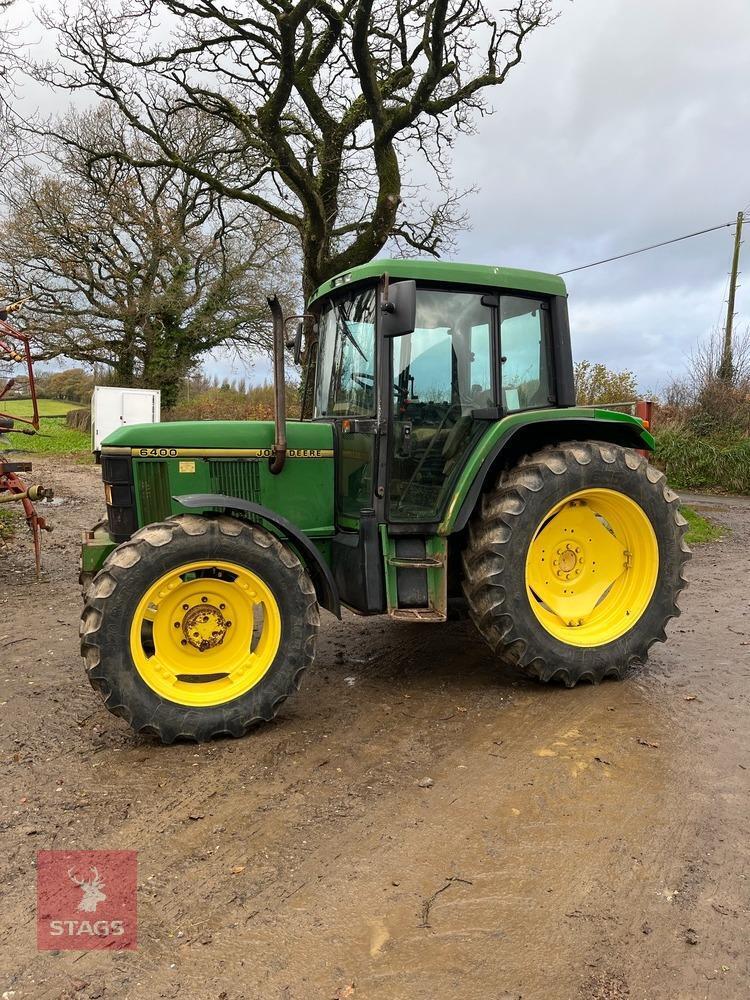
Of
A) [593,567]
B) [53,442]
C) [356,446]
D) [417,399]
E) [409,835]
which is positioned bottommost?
[409,835]

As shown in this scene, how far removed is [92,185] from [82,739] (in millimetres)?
19037

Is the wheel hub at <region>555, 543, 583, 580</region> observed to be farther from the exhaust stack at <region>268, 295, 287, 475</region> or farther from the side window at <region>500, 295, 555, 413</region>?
the exhaust stack at <region>268, 295, 287, 475</region>

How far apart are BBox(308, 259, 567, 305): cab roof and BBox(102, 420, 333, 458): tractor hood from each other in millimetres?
871

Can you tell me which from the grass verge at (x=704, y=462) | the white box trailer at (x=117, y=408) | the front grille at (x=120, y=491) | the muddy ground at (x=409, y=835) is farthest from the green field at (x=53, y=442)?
the muddy ground at (x=409, y=835)

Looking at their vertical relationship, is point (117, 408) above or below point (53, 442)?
above

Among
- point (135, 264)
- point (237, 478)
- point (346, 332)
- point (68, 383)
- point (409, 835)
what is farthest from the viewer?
point (68, 383)

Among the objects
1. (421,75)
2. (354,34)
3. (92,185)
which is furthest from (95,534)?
(92,185)

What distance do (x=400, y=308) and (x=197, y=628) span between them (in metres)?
1.83

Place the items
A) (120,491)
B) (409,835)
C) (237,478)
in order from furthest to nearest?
1. (237,478)
2. (120,491)
3. (409,835)

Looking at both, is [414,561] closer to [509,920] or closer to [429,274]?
[429,274]

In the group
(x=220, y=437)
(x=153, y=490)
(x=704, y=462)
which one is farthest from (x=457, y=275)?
(x=704, y=462)

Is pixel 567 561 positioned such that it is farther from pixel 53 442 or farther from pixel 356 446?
pixel 53 442

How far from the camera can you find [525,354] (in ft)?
13.7

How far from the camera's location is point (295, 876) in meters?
2.41
